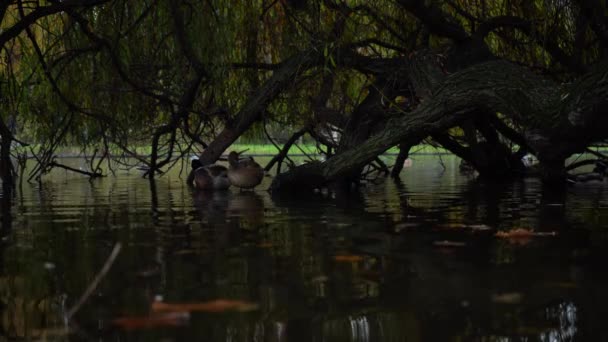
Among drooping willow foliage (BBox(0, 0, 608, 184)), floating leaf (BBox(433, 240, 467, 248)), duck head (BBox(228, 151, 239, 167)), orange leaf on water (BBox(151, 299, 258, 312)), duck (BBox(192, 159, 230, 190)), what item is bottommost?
Answer: orange leaf on water (BBox(151, 299, 258, 312))

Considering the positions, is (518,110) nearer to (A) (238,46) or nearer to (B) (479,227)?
(B) (479,227)

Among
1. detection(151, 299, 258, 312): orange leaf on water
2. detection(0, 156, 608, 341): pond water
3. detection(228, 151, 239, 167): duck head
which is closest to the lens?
detection(0, 156, 608, 341): pond water

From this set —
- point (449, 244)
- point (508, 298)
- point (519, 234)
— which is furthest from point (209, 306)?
→ point (519, 234)

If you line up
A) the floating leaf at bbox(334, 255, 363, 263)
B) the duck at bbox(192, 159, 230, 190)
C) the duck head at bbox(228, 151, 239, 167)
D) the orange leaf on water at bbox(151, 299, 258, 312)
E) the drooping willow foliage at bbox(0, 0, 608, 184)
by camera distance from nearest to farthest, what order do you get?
the orange leaf on water at bbox(151, 299, 258, 312) → the floating leaf at bbox(334, 255, 363, 263) → the drooping willow foliage at bbox(0, 0, 608, 184) → the duck at bbox(192, 159, 230, 190) → the duck head at bbox(228, 151, 239, 167)

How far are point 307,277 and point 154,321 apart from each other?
71 cm

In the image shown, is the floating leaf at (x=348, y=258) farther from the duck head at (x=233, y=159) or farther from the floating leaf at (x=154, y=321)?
the duck head at (x=233, y=159)

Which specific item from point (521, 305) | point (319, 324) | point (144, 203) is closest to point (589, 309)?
point (521, 305)

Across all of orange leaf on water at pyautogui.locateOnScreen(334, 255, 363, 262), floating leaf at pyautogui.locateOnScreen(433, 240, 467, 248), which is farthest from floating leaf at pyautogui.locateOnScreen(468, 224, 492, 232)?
orange leaf on water at pyautogui.locateOnScreen(334, 255, 363, 262)

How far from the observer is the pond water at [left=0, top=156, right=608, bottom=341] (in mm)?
1890

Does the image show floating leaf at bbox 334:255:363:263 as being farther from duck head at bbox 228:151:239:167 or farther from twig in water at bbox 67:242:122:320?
duck head at bbox 228:151:239:167

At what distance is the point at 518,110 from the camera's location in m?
5.42

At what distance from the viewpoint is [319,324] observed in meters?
1.92

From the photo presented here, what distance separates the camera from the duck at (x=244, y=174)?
7875 mm

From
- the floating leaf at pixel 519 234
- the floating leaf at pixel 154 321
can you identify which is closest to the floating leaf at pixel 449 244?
the floating leaf at pixel 519 234
